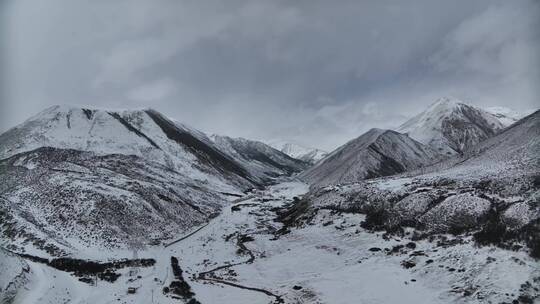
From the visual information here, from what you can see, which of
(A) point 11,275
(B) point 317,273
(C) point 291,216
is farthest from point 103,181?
(B) point 317,273

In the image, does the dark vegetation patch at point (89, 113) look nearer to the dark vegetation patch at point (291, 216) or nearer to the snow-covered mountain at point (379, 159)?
the snow-covered mountain at point (379, 159)

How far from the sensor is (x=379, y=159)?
14562 centimetres

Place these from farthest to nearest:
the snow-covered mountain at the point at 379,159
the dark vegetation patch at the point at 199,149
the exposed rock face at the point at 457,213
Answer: the dark vegetation patch at the point at 199,149, the snow-covered mountain at the point at 379,159, the exposed rock face at the point at 457,213

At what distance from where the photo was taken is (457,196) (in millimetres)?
58406

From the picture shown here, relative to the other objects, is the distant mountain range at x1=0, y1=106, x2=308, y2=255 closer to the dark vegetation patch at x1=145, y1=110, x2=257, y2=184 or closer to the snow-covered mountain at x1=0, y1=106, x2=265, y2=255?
the snow-covered mountain at x1=0, y1=106, x2=265, y2=255

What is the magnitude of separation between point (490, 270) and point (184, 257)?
40123mm

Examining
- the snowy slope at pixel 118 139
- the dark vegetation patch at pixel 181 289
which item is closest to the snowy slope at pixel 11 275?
the dark vegetation patch at pixel 181 289

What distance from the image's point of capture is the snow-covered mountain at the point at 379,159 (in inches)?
5330

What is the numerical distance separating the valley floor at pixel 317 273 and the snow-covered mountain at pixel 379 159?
66602 mm

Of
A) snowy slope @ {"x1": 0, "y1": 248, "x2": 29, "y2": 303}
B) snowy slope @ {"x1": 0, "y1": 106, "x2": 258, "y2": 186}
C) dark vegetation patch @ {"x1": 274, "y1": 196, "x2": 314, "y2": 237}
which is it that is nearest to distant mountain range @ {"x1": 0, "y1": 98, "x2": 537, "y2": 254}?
snowy slope @ {"x1": 0, "y1": 106, "x2": 258, "y2": 186}

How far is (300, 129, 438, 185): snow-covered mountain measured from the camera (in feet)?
444

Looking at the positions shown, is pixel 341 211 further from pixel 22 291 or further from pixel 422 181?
pixel 22 291

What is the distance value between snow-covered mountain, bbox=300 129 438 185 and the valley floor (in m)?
66.6

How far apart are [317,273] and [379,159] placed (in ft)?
329
